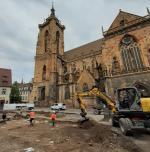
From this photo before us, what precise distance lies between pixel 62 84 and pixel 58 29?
63.6 ft

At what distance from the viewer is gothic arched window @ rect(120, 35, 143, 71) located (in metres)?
24.2

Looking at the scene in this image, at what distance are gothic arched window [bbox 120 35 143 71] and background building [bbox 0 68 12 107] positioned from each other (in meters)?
30.4

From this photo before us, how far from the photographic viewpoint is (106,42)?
27906 millimetres

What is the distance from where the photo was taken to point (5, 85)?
1489 inches

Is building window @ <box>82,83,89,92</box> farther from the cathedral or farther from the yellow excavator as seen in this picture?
the yellow excavator

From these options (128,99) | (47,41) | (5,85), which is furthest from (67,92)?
(128,99)

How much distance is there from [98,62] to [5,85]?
25.4 meters

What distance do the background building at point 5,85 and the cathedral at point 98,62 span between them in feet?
21.7

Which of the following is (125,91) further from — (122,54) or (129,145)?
(122,54)

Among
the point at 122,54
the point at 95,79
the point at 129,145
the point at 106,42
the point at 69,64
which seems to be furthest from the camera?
the point at 69,64

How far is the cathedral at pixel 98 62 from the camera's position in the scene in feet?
75.7

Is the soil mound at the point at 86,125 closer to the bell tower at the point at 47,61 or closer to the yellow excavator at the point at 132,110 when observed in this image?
the yellow excavator at the point at 132,110

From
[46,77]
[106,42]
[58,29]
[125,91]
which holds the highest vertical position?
[58,29]

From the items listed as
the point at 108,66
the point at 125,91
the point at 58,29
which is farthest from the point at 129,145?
the point at 58,29
